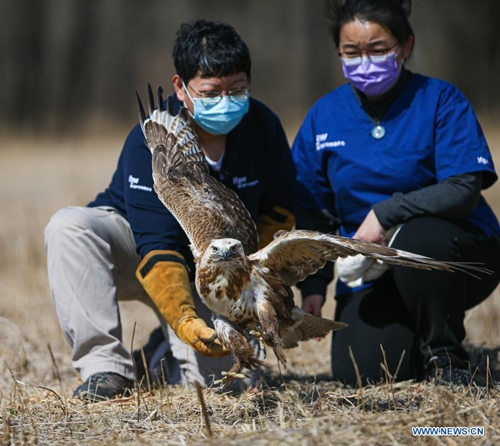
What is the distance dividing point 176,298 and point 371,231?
106cm

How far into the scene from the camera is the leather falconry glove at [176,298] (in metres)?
3.92

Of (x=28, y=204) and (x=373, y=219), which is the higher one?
(x=373, y=219)

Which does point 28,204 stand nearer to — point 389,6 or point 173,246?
point 173,246

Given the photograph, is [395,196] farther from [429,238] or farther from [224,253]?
[224,253]

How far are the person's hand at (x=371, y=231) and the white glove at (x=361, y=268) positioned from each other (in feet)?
0.21

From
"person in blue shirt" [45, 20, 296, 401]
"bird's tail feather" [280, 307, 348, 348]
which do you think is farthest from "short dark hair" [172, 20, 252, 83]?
"bird's tail feather" [280, 307, 348, 348]

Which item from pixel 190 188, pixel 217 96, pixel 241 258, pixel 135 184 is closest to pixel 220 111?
pixel 217 96

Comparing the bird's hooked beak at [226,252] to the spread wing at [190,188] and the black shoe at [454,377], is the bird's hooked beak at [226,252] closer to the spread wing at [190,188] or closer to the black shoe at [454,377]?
the spread wing at [190,188]

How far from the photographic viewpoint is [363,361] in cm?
451

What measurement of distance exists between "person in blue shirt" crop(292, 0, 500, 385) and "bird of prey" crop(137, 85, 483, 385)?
1.00ft

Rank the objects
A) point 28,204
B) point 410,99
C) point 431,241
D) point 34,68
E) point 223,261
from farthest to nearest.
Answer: point 34,68, point 28,204, point 410,99, point 431,241, point 223,261

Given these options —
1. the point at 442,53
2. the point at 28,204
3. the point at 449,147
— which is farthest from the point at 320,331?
the point at 442,53

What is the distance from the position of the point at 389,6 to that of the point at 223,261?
170 cm

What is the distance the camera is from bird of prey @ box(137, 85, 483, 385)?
3.71 m
